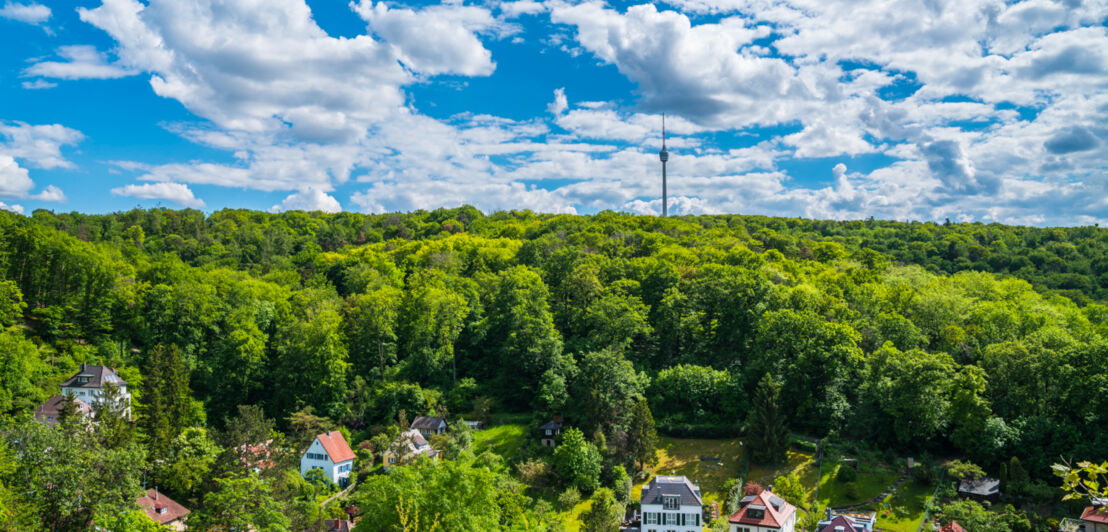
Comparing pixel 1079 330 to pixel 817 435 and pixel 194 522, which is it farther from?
pixel 194 522

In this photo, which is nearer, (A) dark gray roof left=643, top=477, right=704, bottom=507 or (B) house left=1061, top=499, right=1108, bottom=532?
(B) house left=1061, top=499, right=1108, bottom=532

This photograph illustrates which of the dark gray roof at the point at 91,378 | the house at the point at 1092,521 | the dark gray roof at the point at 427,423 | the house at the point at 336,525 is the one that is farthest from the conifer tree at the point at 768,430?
the dark gray roof at the point at 91,378

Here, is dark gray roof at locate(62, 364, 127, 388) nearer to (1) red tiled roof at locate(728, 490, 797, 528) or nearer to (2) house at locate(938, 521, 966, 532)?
(1) red tiled roof at locate(728, 490, 797, 528)

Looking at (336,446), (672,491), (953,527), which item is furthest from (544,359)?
(953,527)

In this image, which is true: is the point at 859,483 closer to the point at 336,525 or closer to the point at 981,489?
the point at 981,489

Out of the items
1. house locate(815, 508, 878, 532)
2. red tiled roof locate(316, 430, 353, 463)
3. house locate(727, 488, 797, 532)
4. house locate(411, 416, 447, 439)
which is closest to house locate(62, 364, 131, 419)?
red tiled roof locate(316, 430, 353, 463)
